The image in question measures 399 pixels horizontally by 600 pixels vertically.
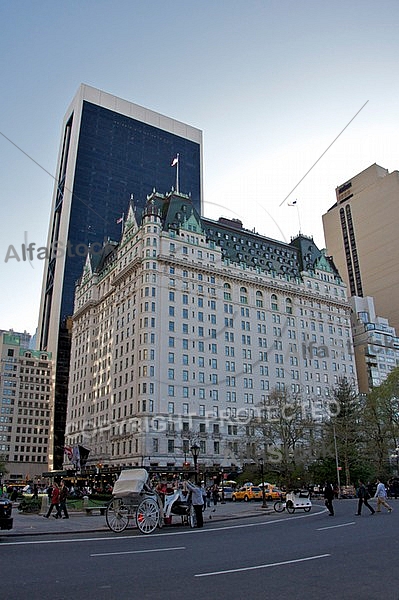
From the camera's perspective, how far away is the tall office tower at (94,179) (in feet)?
452

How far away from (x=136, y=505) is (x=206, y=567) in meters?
9.33

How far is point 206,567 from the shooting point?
1053cm

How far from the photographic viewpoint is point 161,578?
9.33 meters

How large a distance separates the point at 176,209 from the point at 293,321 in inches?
1290

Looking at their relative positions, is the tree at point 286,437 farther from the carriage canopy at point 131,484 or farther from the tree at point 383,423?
the carriage canopy at point 131,484

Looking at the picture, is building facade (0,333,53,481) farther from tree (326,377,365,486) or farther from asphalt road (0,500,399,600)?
asphalt road (0,500,399,600)

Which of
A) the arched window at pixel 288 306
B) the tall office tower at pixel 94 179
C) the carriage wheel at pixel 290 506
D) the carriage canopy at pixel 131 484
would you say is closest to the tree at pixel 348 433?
the carriage wheel at pixel 290 506

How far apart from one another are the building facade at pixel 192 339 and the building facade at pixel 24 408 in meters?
34.9

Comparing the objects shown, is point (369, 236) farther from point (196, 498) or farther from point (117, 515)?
point (117, 515)

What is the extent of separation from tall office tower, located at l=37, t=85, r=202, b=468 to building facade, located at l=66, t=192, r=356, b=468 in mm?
25137

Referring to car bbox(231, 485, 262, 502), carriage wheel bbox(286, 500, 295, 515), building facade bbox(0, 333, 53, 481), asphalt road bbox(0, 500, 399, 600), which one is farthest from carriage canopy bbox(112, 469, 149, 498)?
building facade bbox(0, 333, 53, 481)

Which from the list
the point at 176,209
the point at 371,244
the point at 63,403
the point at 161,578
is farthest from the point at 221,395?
the point at 371,244

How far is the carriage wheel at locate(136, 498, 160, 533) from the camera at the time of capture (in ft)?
60.3

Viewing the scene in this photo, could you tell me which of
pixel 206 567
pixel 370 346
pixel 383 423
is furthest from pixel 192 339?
pixel 206 567
